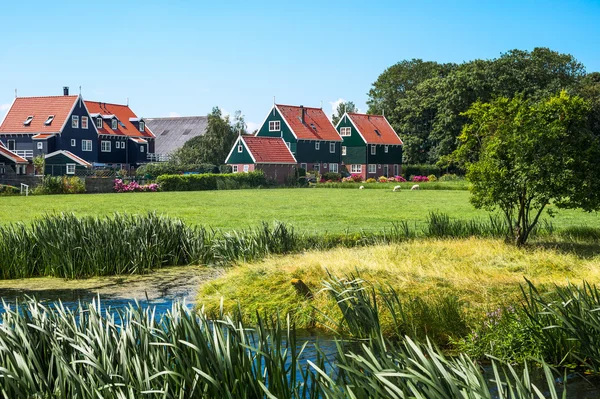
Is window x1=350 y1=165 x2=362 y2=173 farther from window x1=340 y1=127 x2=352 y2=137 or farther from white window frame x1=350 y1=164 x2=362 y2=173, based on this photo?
window x1=340 y1=127 x2=352 y2=137

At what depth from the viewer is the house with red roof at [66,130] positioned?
72.7m

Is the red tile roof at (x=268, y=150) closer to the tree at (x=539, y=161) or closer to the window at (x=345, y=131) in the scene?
the window at (x=345, y=131)

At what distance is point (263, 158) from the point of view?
67938 mm

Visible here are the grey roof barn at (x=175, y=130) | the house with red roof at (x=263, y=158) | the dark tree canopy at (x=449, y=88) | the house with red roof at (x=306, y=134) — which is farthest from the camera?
the grey roof barn at (x=175, y=130)

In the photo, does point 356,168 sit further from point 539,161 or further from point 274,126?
point 539,161

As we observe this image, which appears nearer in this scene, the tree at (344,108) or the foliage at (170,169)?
the foliage at (170,169)

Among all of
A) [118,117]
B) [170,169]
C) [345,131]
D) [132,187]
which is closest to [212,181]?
[132,187]

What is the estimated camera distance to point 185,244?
15.6 m

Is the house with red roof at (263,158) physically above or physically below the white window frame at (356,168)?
above

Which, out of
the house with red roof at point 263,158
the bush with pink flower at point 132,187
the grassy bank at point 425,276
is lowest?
the bush with pink flower at point 132,187

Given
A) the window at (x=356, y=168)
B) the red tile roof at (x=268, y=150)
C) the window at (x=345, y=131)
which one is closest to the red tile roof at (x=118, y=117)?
the red tile roof at (x=268, y=150)

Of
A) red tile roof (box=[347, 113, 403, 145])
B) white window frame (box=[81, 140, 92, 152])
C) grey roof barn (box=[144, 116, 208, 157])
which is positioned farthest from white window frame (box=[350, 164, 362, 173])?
white window frame (box=[81, 140, 92, 152])

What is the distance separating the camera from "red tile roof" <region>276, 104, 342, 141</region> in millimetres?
76750

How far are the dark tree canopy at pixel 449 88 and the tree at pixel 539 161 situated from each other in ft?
162
